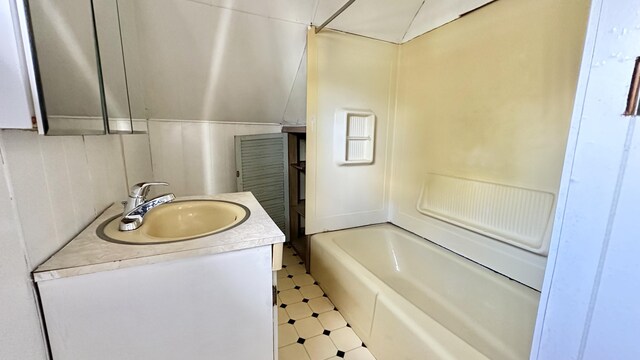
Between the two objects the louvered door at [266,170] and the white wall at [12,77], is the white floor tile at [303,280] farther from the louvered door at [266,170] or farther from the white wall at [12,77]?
the white wall at [12,77]

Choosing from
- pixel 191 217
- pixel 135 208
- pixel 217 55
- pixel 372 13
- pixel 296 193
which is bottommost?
pixel 296 193

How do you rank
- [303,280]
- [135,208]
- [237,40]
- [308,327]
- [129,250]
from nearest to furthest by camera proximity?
[129,250]
[135,208]
[308,327]
[237,40]
[303,280]

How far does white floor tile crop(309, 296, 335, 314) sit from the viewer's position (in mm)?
1818

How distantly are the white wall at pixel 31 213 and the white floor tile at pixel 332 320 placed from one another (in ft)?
4.59

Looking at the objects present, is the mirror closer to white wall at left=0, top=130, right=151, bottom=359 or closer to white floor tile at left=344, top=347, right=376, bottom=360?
white wall at left=0, top=130, right=151, bottom=359

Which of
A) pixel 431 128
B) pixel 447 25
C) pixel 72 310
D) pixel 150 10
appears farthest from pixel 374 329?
pixel 150 10

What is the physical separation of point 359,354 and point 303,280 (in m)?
0.82

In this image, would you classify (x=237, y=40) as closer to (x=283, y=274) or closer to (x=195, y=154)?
(x=195, y=154)

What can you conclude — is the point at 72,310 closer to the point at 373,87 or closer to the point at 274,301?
the point at 274,301

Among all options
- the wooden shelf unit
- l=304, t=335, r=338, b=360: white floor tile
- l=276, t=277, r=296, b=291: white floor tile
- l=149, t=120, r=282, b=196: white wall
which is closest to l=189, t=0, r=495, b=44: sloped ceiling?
the wooden shelf unit

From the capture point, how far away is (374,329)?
4.71ft

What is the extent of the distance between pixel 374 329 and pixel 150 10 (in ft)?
7.56

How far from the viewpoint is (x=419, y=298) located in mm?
1852

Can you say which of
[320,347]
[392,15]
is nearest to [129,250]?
[320,347]
